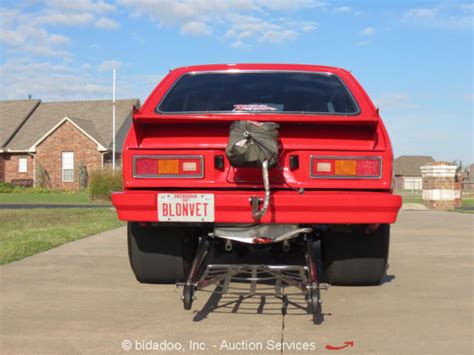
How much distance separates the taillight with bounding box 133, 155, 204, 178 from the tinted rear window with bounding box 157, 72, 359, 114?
659 mm

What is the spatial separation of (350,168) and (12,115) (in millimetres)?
40269

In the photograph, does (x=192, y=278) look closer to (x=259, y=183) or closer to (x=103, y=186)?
(x=259, y=183)

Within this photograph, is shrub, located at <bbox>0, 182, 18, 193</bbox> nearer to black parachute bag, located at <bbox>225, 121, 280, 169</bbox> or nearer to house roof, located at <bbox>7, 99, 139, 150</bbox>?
house roof, located at <bbox>7, 99, 139, 150</bbox>

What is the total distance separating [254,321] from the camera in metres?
3.61

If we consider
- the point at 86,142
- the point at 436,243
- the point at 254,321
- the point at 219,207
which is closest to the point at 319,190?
the point at 219,207

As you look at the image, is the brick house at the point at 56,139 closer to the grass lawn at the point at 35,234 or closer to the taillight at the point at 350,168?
the grass lawn at the point at 35,234

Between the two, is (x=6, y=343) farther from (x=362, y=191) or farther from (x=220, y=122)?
(x=362, y=191)

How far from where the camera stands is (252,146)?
11.9ft

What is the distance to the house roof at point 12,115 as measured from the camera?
128 feet

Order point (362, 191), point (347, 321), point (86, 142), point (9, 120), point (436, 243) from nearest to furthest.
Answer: point (347, 321), point (362, 191), point (436, 243), point (86, 142), point (9, 120)

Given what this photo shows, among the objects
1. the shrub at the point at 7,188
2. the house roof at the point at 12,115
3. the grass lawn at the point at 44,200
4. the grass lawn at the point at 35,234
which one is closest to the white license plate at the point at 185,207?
the grass lawn at the point at 35,234

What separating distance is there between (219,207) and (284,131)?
0.70 metres

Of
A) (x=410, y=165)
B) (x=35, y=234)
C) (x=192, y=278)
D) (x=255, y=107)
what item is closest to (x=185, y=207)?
(x=192, y=278)

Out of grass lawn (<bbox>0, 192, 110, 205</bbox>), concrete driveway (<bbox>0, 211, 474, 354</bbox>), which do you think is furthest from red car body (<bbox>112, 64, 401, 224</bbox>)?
grass lawn (<bbox>0, 192, 110, 205</bbox>)
